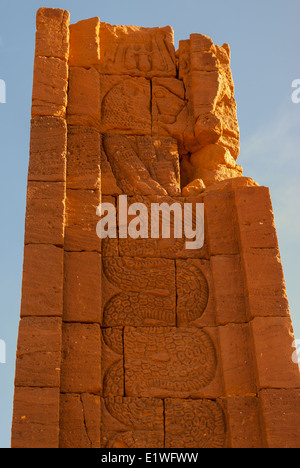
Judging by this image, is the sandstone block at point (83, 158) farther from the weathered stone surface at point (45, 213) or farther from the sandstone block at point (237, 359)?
the sandstone block at point (237, 359)

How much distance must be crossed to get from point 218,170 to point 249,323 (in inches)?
98.4

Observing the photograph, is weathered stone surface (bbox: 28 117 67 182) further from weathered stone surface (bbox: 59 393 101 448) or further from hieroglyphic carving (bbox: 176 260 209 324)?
weathered stone surface (bbox: 59 393 101 448)

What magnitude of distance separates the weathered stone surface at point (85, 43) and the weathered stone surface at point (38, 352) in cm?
387

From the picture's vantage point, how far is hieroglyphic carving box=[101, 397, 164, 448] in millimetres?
7012

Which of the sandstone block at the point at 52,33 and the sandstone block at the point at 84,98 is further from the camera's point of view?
the sandstone block at the point at 52,33

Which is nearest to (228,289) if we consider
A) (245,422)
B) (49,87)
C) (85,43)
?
(245,422)

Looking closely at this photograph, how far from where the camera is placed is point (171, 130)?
30.1 ft

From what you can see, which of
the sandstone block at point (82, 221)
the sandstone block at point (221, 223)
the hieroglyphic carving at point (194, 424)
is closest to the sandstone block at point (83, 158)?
the sandstone block at point (82, 221)

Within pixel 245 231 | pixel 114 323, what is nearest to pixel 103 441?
pixel 114 323

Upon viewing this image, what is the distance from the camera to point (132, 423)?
23.4ft

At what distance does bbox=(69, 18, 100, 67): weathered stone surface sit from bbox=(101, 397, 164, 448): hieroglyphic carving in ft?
15.3

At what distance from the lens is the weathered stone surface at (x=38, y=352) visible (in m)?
6.96

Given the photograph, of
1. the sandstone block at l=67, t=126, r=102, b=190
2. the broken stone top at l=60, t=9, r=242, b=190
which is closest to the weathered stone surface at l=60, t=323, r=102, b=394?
the sandstone block at l=67, t=126, r=102, b=190

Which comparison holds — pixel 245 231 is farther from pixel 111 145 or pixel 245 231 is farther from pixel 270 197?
pixel 111 145
